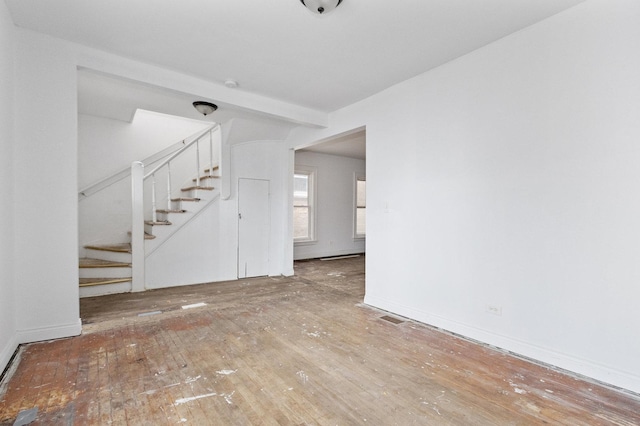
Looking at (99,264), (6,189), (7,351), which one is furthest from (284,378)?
(99,264)

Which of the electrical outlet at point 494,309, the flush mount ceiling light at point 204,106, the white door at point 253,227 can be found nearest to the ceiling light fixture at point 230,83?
the flush mount ceiling light at point 204,106

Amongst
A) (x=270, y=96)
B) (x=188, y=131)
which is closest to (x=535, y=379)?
(x=270, y=96)

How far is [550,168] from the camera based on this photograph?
2467 mm

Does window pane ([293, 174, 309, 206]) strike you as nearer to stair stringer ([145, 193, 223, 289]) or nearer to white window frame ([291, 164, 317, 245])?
white window frame ([291, 164, 317, 245])

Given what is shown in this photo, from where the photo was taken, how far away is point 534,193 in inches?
100

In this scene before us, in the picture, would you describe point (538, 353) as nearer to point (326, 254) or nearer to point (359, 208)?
point (326, 254)

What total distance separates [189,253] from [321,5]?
412 centimetres

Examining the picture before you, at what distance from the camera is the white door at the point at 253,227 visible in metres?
5.55

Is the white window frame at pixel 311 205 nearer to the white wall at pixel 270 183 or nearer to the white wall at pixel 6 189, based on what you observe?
the white wall at pixel 270 183

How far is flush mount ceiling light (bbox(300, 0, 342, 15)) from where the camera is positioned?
7.25 ft

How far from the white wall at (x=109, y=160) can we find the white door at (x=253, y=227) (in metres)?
1.65

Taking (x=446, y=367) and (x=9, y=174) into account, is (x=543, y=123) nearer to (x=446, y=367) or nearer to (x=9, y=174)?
(x=446, y=367)

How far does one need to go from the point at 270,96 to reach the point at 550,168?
3.20 meters

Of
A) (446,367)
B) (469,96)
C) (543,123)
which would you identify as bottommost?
(446,367)
